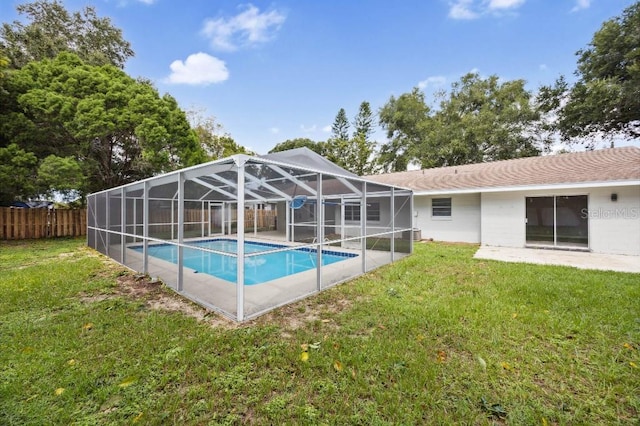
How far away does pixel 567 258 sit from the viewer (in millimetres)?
7590

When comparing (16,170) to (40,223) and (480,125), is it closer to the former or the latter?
(40,223)

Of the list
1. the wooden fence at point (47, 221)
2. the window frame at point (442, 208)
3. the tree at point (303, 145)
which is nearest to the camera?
the wooden fence at point (47, 221)

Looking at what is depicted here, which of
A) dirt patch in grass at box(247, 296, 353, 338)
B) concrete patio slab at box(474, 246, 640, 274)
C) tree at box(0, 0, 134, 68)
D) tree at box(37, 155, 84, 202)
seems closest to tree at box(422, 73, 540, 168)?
concrete patio slab at box(474, 246, 640, 274)

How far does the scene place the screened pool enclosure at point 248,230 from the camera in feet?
14.2

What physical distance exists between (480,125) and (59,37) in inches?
1064

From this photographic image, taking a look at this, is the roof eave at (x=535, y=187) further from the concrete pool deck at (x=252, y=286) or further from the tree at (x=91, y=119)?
the tree at (x=91, y=119)

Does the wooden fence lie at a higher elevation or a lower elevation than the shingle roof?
lower

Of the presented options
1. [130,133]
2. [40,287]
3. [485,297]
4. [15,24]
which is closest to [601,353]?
[485,297]

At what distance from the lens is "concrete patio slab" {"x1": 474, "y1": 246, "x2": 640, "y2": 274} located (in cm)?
649

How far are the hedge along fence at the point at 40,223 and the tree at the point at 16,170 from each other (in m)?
1.32

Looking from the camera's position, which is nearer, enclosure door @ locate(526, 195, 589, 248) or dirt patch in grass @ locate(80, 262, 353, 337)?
dirt patch in grass @ locate(80, 262, 353, 337)

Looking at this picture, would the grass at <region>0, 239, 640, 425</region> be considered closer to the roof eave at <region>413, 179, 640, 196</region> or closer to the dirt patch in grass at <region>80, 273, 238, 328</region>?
the dirt patch in grass at <region>80, 273, 238, 328</region>

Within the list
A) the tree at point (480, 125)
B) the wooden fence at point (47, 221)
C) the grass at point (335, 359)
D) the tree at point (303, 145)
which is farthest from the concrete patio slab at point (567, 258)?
the tree at point (303, 145)

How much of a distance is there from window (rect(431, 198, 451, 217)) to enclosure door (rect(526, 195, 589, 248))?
2727mm
